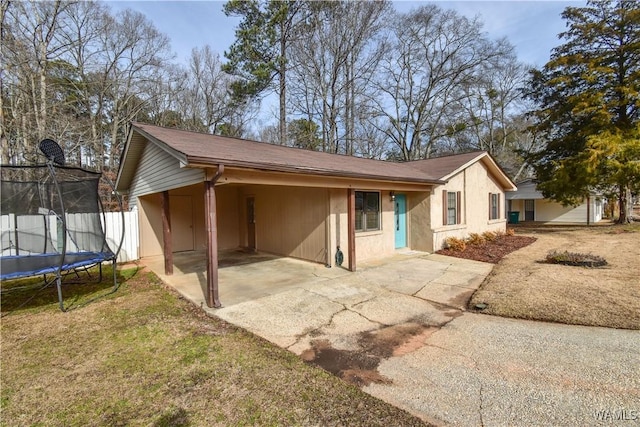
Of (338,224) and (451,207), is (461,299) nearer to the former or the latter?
(338,224)

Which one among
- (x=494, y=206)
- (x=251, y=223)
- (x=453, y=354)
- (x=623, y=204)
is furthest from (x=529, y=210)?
(x=453, y=354)

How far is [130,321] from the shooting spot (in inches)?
180

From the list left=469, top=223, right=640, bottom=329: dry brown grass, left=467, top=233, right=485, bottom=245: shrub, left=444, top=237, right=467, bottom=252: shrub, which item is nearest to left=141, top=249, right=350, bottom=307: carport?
left=469, top=223, right=640, bottom=329: dry brown grass

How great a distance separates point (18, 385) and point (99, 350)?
0.75m

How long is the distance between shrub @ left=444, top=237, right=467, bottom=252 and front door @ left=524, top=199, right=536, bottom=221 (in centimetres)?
1906

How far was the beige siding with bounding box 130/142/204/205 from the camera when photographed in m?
5.71

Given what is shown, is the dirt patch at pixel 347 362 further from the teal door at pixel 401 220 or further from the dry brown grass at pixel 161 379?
the teal door at pixel 401 220

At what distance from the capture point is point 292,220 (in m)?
9.21

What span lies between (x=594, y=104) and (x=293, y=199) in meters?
18.2

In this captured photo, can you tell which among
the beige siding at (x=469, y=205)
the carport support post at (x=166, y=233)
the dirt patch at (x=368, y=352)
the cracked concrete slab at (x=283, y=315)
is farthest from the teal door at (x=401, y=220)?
the carport support post at (x=166, y=233)

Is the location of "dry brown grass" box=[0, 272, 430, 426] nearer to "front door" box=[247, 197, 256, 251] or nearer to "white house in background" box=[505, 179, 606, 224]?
"front door" box=[247, 197, 256, 251]

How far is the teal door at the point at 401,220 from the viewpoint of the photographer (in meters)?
10.6

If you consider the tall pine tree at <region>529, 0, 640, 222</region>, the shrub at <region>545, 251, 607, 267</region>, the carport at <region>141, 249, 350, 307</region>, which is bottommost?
the carport at <region>141, 249, 350, 307</region>

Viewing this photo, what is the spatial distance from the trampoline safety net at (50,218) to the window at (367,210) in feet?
20.1
